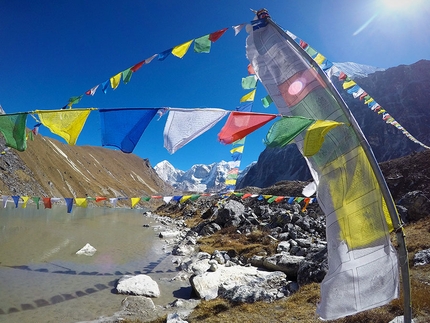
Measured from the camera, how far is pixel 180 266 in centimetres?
1412

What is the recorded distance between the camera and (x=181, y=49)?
262 inches

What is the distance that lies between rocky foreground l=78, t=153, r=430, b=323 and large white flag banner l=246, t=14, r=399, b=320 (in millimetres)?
2532

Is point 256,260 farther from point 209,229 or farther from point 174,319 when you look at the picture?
point 209,229

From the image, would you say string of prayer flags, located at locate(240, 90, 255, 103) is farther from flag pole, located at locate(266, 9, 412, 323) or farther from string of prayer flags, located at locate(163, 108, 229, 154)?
string of prayer flags, located at locate(163, 108, 229, 154)

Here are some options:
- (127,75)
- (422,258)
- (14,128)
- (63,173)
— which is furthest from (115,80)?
(63,173)

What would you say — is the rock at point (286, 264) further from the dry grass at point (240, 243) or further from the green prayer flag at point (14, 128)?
the green prayer flag at point (14, 128)

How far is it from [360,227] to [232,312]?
479 centimetres

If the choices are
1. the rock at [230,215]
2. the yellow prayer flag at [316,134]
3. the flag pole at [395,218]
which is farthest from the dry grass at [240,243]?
the yellow prayer flag at [316,134]

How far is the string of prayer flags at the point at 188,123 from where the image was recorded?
429cm

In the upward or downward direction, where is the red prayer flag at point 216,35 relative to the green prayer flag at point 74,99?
upward

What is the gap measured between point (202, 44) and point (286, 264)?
8.77m

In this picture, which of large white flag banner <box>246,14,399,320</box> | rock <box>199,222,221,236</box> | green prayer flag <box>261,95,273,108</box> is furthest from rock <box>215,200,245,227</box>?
large white flag banner <box>246,14,399,320</box>

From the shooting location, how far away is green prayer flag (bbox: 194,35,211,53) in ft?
21.7

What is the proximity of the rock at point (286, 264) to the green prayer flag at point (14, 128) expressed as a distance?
9.64 m
